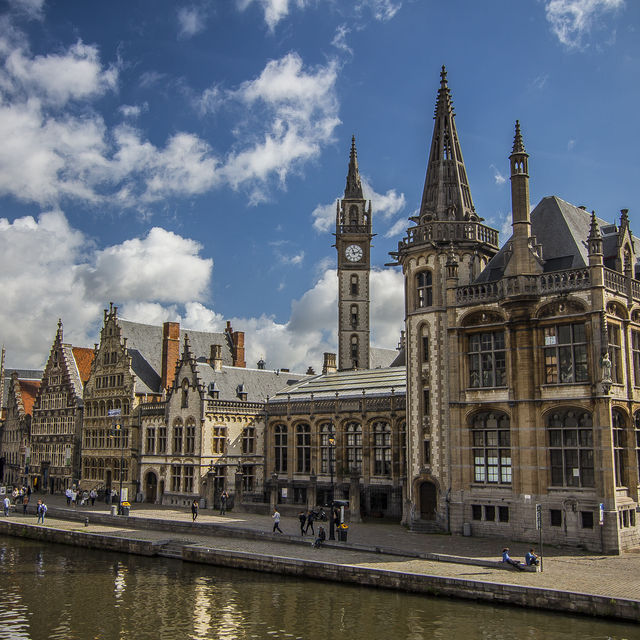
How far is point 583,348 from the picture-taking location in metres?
36.6

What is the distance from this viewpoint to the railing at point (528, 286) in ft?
121

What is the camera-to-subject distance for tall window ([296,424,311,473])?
58.2 meters

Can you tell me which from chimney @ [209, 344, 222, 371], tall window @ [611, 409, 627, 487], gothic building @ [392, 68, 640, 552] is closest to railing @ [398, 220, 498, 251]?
gothic building @ [392, 68, 640, 552]

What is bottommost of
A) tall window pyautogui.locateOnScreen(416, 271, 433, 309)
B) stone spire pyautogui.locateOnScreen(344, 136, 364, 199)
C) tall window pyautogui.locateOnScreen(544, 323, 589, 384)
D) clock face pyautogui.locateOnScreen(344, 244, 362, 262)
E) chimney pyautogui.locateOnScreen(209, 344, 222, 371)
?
tall window pyautogui.locateOnScreen(544, 323, 589, 384)

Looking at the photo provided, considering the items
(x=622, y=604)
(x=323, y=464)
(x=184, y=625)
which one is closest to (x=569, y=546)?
(x=622, y=604)

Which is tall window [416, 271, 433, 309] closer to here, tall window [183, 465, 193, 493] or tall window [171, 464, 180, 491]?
tall window [183, 465, 193, 493]

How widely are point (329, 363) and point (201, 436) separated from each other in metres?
17.6

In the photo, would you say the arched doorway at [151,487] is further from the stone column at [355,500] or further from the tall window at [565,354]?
the tall window at [565,354]

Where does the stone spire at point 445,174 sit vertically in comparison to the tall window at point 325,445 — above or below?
above

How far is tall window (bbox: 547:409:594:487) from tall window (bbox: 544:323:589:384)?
180 cm

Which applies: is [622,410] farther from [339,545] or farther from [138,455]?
[138,455]

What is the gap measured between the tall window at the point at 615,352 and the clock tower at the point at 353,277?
3718cm

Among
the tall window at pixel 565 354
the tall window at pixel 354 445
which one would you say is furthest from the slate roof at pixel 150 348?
the tall window at pixel 565 354

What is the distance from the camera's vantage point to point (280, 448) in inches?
2372
